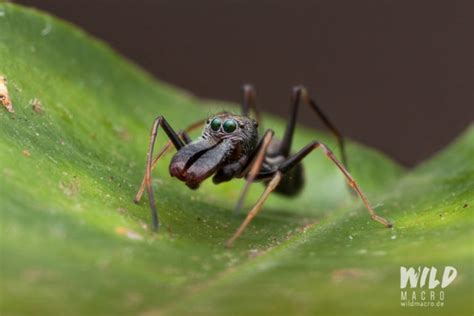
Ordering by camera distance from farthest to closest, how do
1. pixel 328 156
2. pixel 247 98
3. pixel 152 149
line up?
pixel 247 98 < pixel 328 156 < pixel 152 149

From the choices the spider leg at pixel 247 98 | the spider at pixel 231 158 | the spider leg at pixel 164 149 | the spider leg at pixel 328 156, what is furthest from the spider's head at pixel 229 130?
the spider leg at pixel 247 98

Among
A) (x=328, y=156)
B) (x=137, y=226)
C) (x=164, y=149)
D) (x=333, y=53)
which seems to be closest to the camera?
(x=137, y=226)

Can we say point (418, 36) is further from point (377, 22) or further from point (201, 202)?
point (201, 202)

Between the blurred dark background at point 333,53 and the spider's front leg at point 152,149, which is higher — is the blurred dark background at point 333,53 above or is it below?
above

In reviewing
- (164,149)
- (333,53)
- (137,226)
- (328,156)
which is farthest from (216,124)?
(333,53)

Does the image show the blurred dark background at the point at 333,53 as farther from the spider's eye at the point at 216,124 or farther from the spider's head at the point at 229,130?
the spider's eye at the point at 216,124

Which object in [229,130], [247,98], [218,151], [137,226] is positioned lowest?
[137,226]

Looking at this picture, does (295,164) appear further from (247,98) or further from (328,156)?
(247,98)

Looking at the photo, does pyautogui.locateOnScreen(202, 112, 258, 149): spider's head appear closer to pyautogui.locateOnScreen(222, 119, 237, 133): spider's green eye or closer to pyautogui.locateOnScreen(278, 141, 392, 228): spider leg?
pyautogui.locateOnScreen(222, 119, 237, 133): spider's green eye
